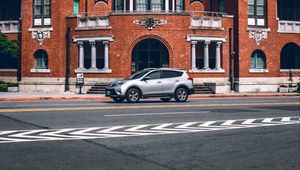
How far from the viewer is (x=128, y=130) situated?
33.2 ft

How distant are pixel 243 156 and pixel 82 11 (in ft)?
92.9

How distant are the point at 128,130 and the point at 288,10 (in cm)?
3116

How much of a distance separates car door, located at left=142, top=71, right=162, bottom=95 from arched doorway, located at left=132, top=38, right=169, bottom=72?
493 inches

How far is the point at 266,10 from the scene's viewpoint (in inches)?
1323

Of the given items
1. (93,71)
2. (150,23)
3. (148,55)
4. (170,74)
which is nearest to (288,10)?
(148,55)

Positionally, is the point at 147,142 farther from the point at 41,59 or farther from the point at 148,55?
the point at 41,59

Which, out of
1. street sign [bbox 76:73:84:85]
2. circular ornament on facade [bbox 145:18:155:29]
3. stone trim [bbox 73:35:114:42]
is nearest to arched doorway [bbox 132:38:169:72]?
circular ornament on facade [bbox 145:18:155:29]

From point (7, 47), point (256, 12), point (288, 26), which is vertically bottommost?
point (7, 47)

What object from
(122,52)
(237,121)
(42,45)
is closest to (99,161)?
(237,121)

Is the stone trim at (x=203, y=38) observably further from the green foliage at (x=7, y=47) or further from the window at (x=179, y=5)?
the green foliage at (x=7, y=47)

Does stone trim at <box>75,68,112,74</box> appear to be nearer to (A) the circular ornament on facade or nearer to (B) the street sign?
(B) the street sign

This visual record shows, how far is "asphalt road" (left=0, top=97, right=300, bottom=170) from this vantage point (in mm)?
6809

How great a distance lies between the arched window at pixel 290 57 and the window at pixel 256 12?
15.3 ft

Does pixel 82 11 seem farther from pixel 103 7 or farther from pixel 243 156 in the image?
pixel 243 156
